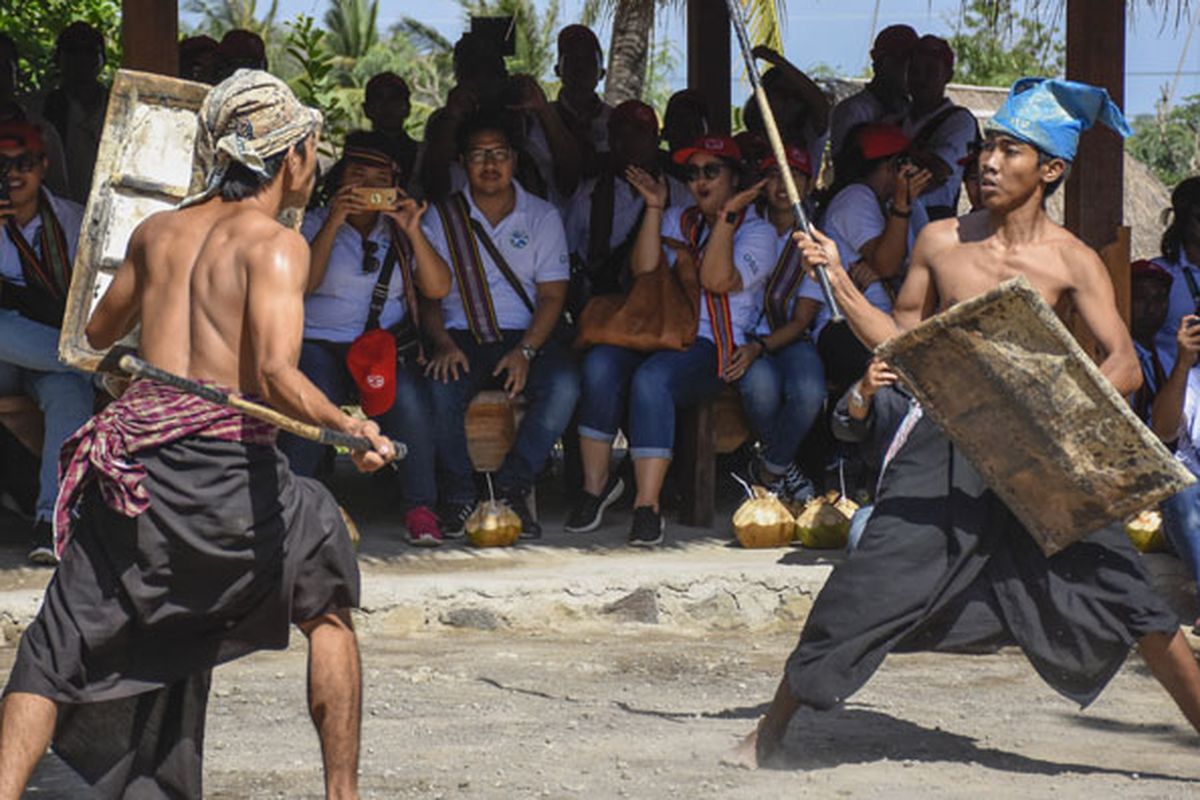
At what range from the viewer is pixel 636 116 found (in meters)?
9.49

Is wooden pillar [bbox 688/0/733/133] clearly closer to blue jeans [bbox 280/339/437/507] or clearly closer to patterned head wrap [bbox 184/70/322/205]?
blue jeans [bbox 280/339/437/507]

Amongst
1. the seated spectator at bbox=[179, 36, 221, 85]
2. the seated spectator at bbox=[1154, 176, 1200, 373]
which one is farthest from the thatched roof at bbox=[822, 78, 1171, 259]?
the seated spectator at bbox=[1154, 176, 1200, 373]

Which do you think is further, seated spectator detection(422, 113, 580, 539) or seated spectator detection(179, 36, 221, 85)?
seated spectator detection(179, 36, 221, 85)

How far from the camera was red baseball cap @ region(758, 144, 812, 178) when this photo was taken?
9.15m

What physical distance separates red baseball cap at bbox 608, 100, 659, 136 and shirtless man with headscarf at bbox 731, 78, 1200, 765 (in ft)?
12.5

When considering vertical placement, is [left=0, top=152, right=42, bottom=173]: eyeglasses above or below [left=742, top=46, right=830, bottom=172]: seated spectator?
below

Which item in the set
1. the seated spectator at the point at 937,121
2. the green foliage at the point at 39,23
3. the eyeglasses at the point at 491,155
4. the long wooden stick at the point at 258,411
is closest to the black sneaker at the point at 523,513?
the eyeglasses at the point at 491,155

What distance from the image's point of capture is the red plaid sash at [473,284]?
353 inches

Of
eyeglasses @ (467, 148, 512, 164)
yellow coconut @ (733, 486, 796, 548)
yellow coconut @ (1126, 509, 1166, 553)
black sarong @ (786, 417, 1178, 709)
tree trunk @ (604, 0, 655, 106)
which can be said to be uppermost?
tree trunk @ (604, 0, 655, 106)

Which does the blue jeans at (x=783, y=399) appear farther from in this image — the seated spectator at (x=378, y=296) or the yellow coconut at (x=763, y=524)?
the seated spectator at (x=378, y=296)

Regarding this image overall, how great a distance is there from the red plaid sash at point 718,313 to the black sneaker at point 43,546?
2827 mm

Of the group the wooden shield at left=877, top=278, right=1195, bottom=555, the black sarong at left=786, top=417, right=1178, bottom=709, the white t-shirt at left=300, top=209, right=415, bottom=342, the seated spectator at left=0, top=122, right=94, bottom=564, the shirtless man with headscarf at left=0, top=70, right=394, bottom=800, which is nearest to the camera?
the shirtless man with headscarf at left=0, top=70, right=394, bottom=800

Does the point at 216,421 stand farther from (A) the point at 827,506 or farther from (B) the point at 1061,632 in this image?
(A) the point at 827,506

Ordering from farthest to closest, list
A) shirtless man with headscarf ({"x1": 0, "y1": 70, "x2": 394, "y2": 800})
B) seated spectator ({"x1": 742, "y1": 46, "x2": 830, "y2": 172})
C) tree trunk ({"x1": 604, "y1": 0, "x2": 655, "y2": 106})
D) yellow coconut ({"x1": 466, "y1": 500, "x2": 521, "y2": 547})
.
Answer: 1. tree trunk ({"x1": 604, "y1": 0, "x2": 655, "y2": 106})
2. seated spectator ({"x1": 742, "y1": 46, "x2": 830, "y2": 172})
3. yellow coconut ({"x1": 466, "y1": 500, "x2": 521, "y2": 547})
4. shirtless man with headscarf ({"x1": 0, "y1": 70, "x2": 394, "y2": 800})
